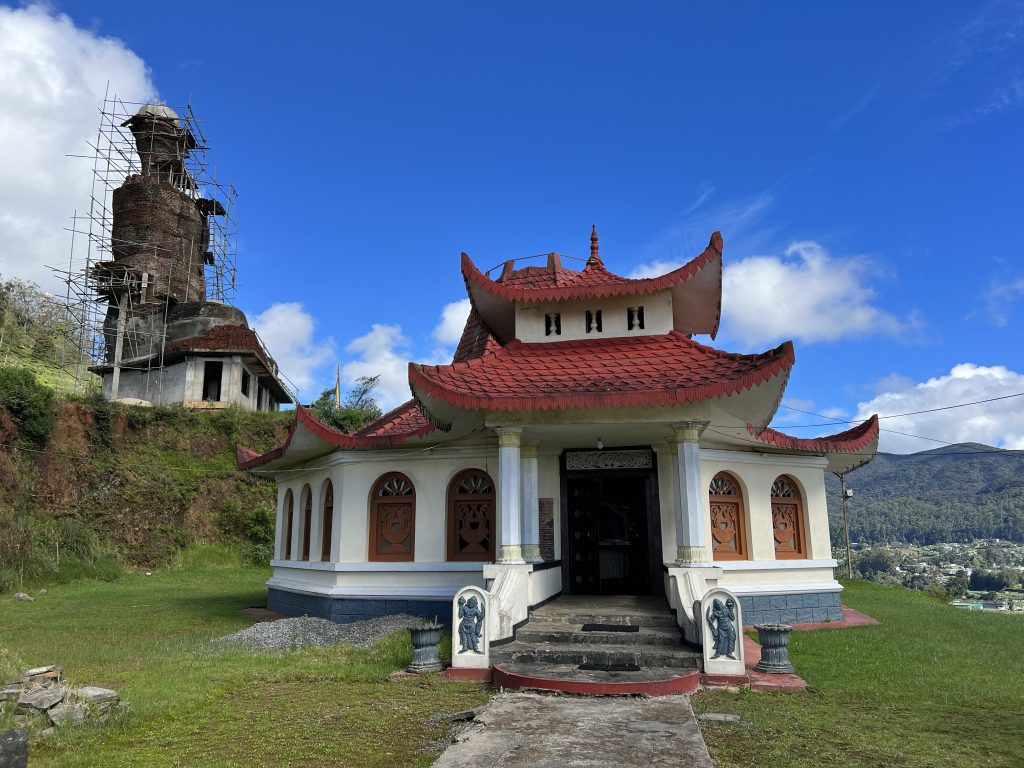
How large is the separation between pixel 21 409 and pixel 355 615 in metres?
21.7

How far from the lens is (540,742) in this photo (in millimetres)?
5523

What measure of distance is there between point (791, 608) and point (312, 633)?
8118 millimetres

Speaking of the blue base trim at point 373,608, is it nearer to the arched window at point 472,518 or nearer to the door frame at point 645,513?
the arched window at point 472,518

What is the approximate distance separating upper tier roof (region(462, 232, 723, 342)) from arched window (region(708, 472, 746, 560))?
3.07 metres

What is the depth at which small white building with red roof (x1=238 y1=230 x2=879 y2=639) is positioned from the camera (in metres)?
10.5

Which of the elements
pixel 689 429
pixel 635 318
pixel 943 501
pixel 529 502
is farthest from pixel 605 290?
pixel 943 501

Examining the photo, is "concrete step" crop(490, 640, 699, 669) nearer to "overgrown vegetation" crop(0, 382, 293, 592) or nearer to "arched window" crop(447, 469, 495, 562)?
"arched window" crop(447, 469, 495, 562)

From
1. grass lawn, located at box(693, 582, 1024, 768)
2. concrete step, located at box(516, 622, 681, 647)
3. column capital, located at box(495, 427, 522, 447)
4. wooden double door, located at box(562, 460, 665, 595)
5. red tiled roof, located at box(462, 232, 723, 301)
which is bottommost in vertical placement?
grass lawn, located at box(693, 582, 1024, 768)

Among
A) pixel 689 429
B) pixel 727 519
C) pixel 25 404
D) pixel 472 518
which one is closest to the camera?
pixel 689 429

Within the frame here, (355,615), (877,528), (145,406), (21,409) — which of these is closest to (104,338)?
(145,406)

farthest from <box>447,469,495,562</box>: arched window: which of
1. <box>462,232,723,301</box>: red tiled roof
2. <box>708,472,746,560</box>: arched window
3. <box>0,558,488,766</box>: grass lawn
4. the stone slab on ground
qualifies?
the stone slab on ground

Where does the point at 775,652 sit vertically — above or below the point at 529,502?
below

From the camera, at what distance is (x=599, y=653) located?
26.1ft

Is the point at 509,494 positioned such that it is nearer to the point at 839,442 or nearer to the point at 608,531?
the point at 608,531
